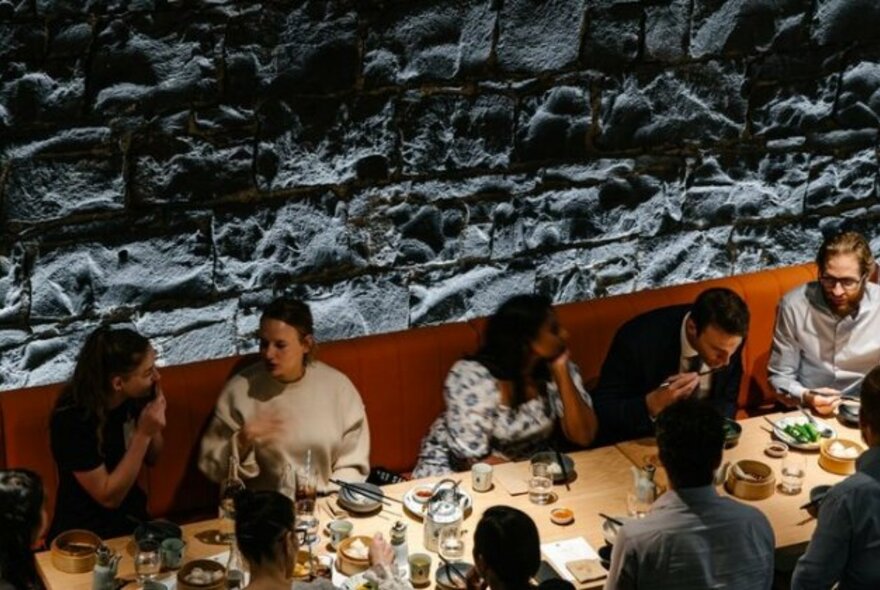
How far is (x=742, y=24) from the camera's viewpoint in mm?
5832

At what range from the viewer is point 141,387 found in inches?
171

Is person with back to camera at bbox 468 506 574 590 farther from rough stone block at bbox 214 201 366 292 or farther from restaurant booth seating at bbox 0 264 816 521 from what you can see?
rough stone block at bbox 214 201 366 292

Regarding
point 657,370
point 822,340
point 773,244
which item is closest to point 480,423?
point 657,370

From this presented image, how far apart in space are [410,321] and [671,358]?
44.3 inches

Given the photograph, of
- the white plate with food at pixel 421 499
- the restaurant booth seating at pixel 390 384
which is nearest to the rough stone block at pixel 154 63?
the restaurant booth seating at pixel 390 384

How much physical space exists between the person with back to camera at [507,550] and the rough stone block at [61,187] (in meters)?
2.23

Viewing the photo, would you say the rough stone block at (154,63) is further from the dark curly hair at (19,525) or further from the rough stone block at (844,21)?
the rough stone block at (844,21)

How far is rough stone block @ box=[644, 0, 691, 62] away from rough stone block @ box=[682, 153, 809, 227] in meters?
0.53

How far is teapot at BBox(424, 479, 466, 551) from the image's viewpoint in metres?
3.97

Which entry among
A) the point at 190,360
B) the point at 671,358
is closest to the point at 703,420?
the point at 671,358

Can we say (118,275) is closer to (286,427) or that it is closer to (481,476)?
(286,427)

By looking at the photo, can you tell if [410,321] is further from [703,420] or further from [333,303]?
[703,420]

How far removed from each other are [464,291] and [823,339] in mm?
1488

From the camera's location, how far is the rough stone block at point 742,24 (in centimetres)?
575
